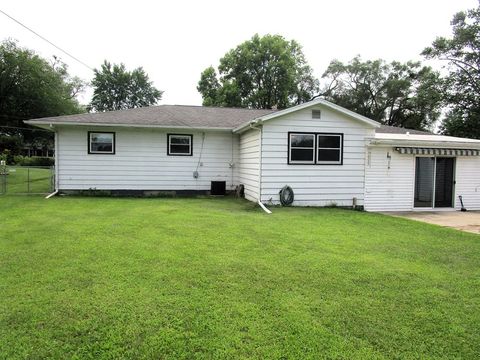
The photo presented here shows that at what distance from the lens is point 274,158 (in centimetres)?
1020

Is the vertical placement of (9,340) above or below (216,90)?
below

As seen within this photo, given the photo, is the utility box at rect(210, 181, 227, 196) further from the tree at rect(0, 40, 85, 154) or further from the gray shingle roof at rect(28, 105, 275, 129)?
the tree at rect(0, 40, 85, 154)

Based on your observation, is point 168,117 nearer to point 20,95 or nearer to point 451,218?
point 451,218

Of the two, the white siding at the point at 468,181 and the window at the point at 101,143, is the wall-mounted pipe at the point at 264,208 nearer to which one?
the window at the point at 101,143

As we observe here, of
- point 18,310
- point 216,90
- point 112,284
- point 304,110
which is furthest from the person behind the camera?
point 216,90

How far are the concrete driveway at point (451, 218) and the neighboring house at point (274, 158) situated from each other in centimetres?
64

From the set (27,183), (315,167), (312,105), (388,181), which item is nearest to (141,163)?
(315,167)

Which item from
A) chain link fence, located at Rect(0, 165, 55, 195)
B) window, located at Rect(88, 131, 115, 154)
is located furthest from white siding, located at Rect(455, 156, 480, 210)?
chain link fence, located at Rect(0, 165, 55, 195)

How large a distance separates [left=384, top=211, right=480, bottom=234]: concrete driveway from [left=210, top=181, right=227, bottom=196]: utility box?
6.00 meters

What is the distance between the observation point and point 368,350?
2572 mm

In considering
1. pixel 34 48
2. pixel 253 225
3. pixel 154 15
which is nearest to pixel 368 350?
pixel 253 225

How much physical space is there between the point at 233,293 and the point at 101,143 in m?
10.4

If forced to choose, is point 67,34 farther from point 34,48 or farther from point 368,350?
point 34,48

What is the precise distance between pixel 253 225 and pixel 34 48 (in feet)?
112
